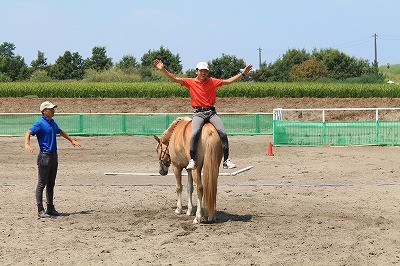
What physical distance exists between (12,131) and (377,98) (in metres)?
27.0

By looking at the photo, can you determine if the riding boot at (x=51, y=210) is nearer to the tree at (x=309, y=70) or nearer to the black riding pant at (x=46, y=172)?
the black riding pant at (x=46, y=172)

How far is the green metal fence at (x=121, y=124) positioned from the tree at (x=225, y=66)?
5124 cm

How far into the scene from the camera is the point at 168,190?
1538cm

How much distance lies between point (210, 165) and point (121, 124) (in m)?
20.0

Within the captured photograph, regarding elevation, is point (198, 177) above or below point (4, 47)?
below

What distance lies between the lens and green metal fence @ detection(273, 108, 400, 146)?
25.7m

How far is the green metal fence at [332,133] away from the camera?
25.7 meters

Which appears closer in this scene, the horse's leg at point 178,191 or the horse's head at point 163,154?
the horse's leg at point 178,191

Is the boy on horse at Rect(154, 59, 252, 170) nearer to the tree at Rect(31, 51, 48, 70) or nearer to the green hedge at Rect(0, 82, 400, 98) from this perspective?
the green hedge at Rect(0, 82, 400, 98)

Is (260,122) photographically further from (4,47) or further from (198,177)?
(4,47)

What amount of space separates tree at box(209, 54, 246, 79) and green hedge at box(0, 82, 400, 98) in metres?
29.0

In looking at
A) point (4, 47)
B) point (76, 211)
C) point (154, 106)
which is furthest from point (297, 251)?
point (4, 47)

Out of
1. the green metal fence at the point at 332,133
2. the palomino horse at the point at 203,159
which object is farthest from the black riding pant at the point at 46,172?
the green metal fence at the point at 332,133

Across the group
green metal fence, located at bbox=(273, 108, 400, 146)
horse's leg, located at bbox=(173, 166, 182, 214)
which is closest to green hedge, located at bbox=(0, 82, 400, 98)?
green metal fence, located at bbox=(273, 108, 400, 146)
